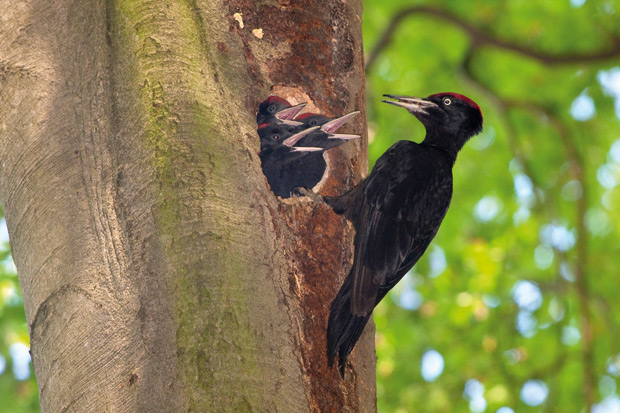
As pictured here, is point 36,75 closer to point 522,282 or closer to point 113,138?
point 113,138

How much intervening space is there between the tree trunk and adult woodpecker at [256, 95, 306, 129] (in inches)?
9.8

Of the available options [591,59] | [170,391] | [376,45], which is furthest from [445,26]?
[170,391]

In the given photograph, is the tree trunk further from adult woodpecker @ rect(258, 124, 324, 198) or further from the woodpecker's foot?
adult woodpecker @ rect(258, 124, 324, 198)

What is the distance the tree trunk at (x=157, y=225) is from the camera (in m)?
1.59

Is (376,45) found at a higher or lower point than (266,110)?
lower

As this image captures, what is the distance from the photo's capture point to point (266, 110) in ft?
8.34

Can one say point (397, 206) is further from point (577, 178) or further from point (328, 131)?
point (577, 178)

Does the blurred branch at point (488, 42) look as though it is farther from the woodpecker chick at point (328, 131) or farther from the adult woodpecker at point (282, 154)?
the woodpecker chick at point (328, 131)

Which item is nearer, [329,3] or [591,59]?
[329,3]

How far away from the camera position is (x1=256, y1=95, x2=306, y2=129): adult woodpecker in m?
2.46

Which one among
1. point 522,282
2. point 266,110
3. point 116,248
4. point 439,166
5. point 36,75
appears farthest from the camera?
point 522,282

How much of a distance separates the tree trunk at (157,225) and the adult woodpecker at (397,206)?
0.25 feet

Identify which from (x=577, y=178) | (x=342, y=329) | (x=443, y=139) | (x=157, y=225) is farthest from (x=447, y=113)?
(x=577, y=178)

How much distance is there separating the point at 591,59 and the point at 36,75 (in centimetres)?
468
